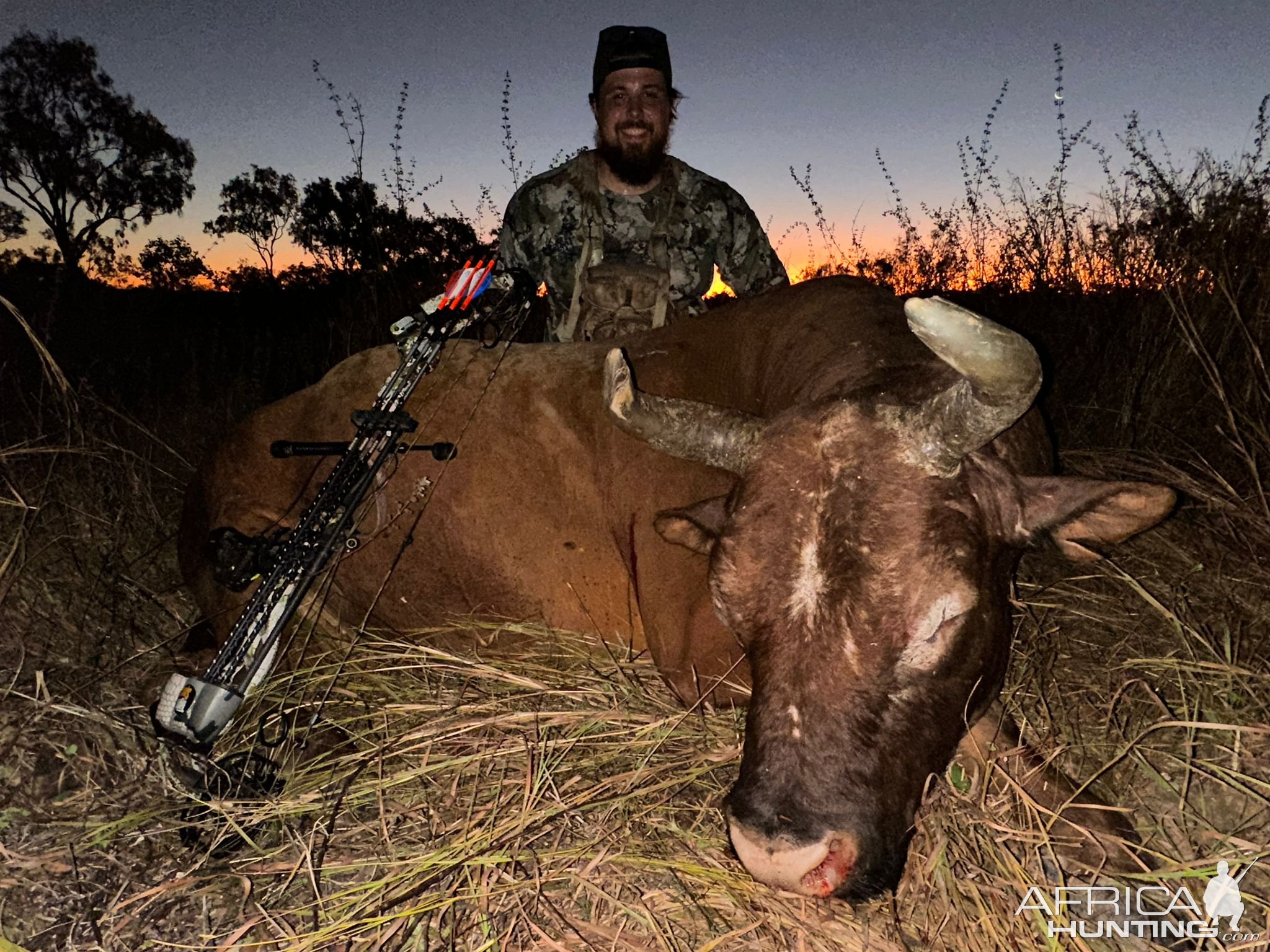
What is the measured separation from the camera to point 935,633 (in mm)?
1859

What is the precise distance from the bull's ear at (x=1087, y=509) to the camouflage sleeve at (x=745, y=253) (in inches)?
148

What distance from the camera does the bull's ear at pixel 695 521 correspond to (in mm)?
2426

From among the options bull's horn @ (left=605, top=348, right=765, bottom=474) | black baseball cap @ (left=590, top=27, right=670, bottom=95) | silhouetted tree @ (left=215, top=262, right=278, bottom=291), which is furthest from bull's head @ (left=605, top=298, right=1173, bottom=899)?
silhouetted tree @ (left=215, top=262, right=278, bottom=291)

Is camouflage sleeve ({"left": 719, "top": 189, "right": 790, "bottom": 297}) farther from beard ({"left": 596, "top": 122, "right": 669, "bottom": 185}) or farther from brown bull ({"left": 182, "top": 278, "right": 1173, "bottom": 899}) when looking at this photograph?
brown bull ({"left": 182, "top": 278, "right": 1173, "bottom": 899})

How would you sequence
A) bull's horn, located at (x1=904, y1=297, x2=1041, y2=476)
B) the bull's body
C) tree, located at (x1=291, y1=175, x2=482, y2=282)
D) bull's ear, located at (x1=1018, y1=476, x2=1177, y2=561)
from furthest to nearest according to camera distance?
tree, located at (x1=291, y1=175, x2=482, y2=282) → the bull's body → bull's ear, located at (x1=1018, y1=476, x2=1177, y2=561) → bull's horn, located at (x1=904, y1=297, x2=1041, y2=476)

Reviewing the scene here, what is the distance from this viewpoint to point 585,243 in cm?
541

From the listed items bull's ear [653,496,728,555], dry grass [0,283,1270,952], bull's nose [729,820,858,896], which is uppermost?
bull's ear [653,496,728,555]

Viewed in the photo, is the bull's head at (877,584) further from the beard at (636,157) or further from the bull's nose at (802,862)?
the beard at (636,157)

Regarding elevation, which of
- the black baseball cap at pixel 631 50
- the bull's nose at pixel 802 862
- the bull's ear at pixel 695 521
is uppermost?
the black baseball cap at pixel 631 50

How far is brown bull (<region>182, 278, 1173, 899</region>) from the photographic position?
1.78m

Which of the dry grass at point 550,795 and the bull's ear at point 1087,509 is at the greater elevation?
the bull's ear at point 1087,509

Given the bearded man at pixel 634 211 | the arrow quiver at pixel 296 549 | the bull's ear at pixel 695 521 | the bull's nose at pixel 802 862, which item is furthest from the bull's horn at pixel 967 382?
the bearded man at pixel 634 211

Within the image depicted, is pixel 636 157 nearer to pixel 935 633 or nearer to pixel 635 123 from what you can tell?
pixel 635 123

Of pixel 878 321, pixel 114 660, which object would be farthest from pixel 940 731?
pixel 114 660
